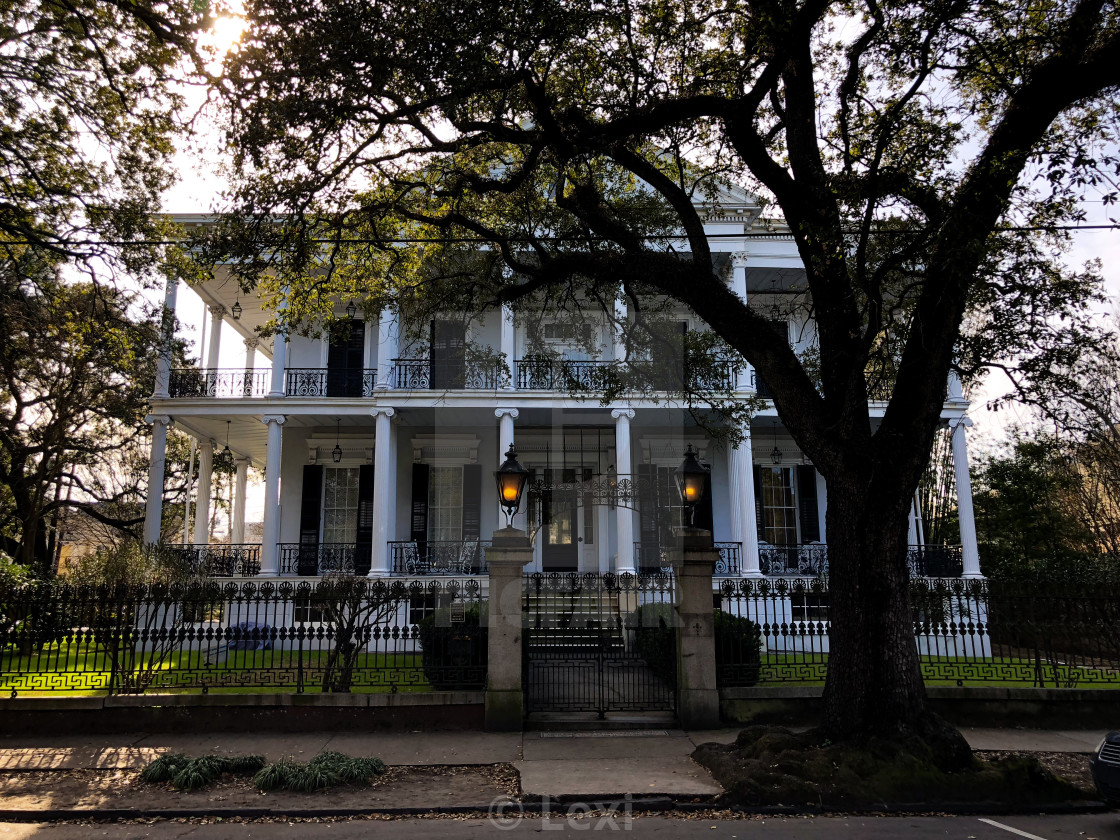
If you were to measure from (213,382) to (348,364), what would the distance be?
316 cm

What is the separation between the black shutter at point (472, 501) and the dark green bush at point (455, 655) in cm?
852

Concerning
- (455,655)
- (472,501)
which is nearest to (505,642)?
(455,655)

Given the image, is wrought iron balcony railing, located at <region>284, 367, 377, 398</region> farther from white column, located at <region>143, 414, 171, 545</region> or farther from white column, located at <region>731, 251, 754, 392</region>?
white column, located at <region>731, 251, 754, 392</region>

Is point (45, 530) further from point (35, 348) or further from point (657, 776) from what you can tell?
point (657, 776)

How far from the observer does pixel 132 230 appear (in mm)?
11094

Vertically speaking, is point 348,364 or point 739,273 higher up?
point 739,273

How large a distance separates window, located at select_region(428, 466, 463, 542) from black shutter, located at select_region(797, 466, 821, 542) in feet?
27.7

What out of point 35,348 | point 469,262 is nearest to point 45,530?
point 35,348

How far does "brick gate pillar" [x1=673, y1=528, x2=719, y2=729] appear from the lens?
29.6ft

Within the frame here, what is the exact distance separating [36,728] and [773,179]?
1038cm

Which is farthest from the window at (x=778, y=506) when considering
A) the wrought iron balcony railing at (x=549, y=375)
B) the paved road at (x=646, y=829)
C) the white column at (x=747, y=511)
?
the paved road at (x=646, y=829)

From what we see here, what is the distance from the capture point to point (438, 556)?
17953 mm

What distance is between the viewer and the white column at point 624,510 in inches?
643

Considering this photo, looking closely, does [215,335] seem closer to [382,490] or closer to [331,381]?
[331,381]
